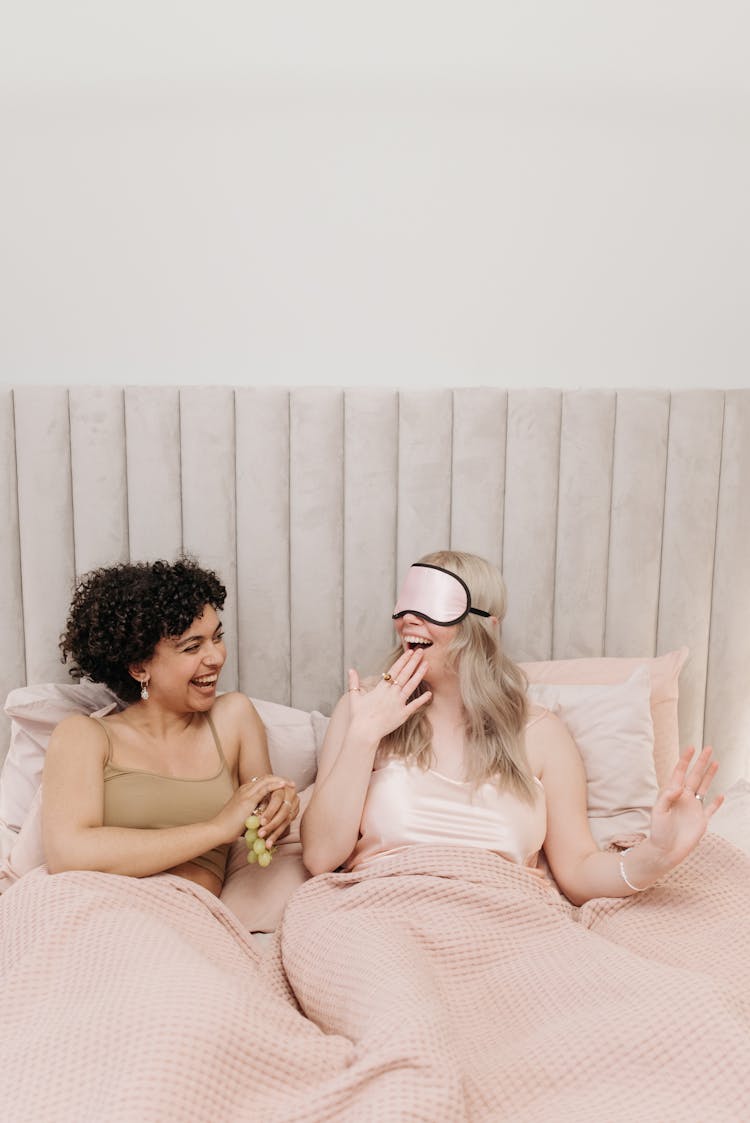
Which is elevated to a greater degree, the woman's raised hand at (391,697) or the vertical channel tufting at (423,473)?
the vertical channel tufting at (423,473)

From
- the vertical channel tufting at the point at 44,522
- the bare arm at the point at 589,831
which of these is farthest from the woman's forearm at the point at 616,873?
the vertical channel tufting at the point at 44,522

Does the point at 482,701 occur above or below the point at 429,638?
below

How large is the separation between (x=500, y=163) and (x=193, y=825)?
1.61m

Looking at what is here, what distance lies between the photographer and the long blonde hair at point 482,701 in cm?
164

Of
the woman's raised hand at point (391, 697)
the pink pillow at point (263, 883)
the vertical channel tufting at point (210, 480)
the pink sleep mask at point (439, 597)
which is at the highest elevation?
the vertical channel tufting at point (210, 480)

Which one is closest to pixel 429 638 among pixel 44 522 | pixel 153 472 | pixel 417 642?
pixel 417 642

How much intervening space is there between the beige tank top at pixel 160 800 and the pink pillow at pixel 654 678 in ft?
2.42

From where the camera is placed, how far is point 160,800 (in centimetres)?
162

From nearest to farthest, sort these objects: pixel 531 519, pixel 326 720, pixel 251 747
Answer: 1. pixel 251 747
2. pixel 326 720
3. pixel 531 519

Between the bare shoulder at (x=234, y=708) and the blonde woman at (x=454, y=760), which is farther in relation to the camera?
the bare shoulder at (x=234, y=708)

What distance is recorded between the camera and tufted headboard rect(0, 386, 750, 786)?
1.98 metres

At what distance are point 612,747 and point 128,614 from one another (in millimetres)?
1000

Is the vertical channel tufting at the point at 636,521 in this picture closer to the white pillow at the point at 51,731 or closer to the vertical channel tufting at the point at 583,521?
the vertical channel tufting at the point at 583,521

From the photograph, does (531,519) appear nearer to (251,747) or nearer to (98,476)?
(251,747)
